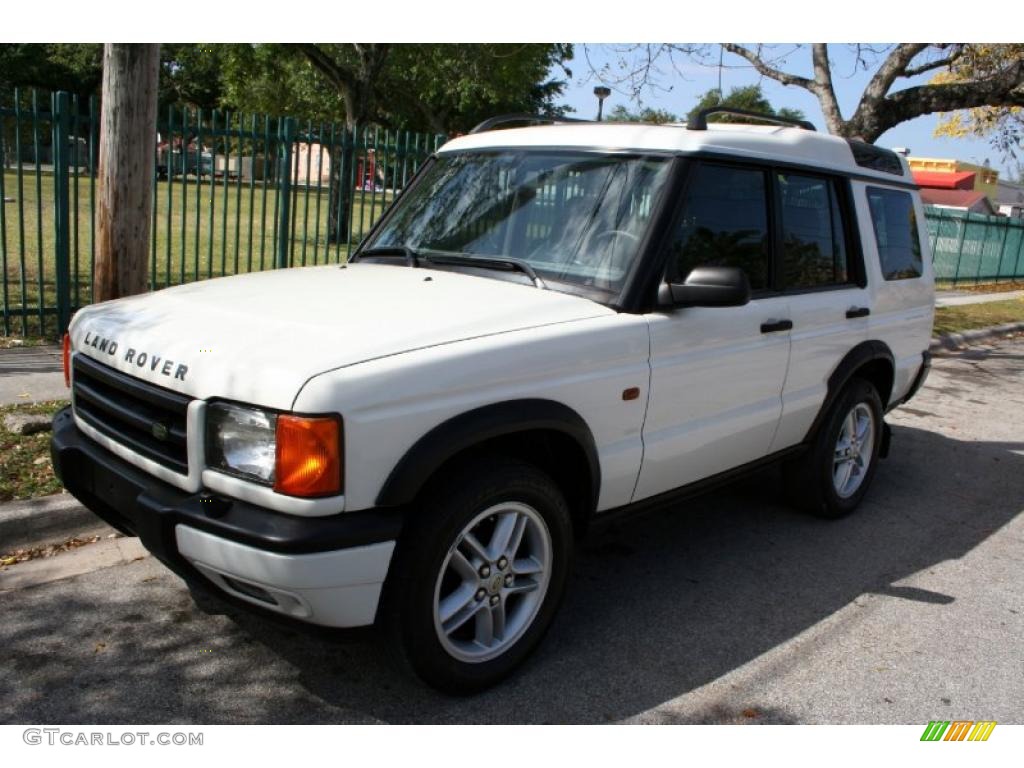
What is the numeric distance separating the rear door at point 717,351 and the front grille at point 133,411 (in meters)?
1.81

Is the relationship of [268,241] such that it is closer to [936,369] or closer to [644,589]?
[936,369]

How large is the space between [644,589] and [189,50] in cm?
3344

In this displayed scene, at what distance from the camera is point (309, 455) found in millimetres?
2648

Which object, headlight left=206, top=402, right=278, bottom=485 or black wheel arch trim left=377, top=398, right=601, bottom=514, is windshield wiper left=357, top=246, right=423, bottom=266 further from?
headlight left=206, top=402, right=278, bottom=485

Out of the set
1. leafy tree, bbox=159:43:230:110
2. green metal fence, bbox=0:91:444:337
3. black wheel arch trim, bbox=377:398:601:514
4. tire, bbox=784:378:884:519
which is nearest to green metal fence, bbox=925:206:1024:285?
green metal fence, bbox=0:91:444:337

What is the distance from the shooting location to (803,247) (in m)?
4.61

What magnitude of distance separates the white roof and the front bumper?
2.06 metres

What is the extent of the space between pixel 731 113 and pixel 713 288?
66.1 inches

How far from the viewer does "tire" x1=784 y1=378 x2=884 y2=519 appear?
500 centimetres

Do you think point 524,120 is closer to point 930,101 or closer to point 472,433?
point 472,433

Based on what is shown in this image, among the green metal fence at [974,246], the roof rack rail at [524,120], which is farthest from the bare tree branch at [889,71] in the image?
the green metal fence at [974,246]

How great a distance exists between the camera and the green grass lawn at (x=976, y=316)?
1407 cm

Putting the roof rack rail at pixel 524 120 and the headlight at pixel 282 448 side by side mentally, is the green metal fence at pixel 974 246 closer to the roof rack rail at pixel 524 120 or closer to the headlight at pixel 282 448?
the roof rack rail at pixel 524 120

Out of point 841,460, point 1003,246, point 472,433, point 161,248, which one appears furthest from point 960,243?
point 472,433
